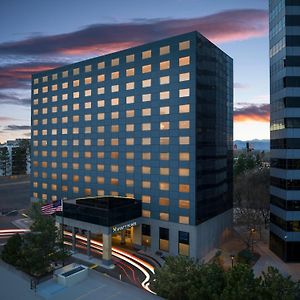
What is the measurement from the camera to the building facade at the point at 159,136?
57.4 m

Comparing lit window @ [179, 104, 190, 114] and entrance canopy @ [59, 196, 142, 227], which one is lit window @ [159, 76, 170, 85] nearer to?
lit window @ [179, 104, 190, 114]

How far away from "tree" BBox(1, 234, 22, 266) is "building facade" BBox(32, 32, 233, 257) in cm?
2575

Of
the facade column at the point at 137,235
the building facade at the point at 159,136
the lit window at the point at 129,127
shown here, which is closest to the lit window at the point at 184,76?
the building facade at the point at 159,136

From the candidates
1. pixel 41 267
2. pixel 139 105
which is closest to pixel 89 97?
pixel 139 105

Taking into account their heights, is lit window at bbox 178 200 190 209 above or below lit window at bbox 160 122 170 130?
below

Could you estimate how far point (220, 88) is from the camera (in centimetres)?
6538

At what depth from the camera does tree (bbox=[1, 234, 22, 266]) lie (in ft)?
142

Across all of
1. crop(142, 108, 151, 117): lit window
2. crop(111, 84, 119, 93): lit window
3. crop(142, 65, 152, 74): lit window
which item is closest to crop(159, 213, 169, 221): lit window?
crop(142, 108, 151, 117): lit window

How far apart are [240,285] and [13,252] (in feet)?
110

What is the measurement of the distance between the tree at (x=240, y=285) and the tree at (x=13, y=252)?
2961cm

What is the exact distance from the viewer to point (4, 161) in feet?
569

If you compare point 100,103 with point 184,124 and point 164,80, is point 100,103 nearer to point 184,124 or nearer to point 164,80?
point 164,80

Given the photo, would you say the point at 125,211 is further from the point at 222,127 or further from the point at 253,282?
the point at 253,282

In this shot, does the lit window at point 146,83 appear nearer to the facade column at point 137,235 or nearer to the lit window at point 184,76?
the lit window at point 184,76
